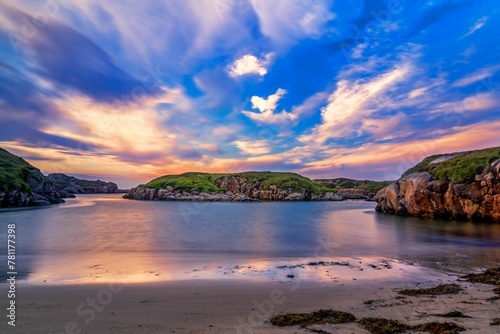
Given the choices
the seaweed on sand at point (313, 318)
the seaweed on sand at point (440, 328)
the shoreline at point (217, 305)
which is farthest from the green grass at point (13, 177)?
the seaweed on sand at point (440, 328)

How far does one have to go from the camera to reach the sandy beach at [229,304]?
6.14m

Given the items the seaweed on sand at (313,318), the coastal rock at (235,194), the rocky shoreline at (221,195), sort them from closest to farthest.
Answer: the seaweed on sand at (313,318) < the rocky shoreline at (221,195) < the coastal rock at (235,194)

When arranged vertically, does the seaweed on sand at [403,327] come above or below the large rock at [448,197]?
below

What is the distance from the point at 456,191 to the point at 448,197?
1.65m

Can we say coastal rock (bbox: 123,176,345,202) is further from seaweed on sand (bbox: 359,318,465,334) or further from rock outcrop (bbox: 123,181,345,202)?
seaweed on sand (bbox: 359,318,465,334)

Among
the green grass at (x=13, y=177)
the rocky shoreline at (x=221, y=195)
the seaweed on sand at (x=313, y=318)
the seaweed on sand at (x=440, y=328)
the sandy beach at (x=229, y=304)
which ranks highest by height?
the green grass at (x=13, y=177)

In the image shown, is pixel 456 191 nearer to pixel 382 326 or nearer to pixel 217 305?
pixel 382 326

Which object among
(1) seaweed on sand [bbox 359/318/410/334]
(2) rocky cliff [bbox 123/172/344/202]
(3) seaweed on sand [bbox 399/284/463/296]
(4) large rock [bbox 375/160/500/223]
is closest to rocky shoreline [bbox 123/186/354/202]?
(2) rocky cliff [bbox 123/172/344/202]

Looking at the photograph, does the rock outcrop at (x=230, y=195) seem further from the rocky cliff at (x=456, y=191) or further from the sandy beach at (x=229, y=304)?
the sandy beach at (x=229, y=304)

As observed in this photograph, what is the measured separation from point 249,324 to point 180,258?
1112cm

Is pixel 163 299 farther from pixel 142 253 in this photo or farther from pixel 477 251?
pixel 477 251

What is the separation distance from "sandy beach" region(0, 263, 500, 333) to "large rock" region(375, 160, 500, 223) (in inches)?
1250

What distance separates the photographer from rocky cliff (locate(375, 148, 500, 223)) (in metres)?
34.3

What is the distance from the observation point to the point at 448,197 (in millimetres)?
39562
